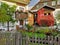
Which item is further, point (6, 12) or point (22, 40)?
point (6, 12)

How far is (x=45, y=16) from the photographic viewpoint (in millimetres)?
20266

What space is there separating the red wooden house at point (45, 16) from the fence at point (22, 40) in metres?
11.9

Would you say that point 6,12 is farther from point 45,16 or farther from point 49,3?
point 49,3

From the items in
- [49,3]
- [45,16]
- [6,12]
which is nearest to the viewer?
[6,12]

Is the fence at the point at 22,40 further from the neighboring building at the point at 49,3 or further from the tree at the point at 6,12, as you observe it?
the neighboring building at the point at 49,3

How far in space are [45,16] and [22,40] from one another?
13413mm

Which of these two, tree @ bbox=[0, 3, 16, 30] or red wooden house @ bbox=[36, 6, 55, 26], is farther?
red wooden house @ bbox=[36, 6, 55, 26]

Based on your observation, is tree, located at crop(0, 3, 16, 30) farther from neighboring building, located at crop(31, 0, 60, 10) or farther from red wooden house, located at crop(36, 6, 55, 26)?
neighboring building, located at crop(31, 0, 60, 10)

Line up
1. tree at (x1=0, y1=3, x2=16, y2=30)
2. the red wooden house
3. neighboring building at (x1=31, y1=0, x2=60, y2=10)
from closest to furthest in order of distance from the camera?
tree at (x1=0, y1=3, x2=16, y2=30)
the red wooden house
neighboring building at (x1=31, y1=0, x2=60, y2=10)

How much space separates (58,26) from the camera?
18.7 m

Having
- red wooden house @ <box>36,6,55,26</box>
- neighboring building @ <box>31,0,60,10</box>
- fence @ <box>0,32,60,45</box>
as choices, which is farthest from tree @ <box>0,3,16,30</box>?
fence @ <box>0,32,60,45</box>

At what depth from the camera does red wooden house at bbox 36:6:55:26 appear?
19.7 metres

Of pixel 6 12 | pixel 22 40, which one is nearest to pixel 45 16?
pixel 6 12

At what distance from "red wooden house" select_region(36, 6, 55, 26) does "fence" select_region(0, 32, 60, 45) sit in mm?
11900
